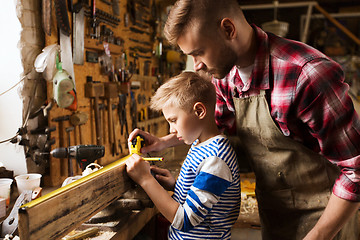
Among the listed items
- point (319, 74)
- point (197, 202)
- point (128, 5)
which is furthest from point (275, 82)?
point (128, 5)

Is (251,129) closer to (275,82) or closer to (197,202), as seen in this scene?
(275,82)

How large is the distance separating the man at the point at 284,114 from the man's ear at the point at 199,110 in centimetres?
16

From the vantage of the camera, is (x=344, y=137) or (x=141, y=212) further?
(x=141, y=212)

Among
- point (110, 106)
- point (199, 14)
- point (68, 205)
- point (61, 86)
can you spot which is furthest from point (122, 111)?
point (68, 205)

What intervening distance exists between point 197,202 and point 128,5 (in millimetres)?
2745

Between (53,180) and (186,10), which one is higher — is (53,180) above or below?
below

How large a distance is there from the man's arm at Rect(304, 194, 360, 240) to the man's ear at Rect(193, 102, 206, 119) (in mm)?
613

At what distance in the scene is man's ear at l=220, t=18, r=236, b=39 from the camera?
1178mm

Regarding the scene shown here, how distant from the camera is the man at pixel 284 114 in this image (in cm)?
110

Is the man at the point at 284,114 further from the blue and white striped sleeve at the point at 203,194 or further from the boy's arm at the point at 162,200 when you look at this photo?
the boy's arm at the point at 162,200

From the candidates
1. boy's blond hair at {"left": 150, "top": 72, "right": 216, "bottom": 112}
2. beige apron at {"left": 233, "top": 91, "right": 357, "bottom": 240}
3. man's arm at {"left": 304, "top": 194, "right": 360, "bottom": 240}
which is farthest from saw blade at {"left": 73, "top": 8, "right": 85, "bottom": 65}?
man's arm at {"left": 304, "top": 194, "right": 360, "bottom": 240}

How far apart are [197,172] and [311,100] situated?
55cm

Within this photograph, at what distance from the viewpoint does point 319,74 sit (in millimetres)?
1103

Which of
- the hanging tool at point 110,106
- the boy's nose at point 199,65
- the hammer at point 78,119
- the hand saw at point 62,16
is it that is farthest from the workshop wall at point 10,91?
the boy's nose at point 199,65
